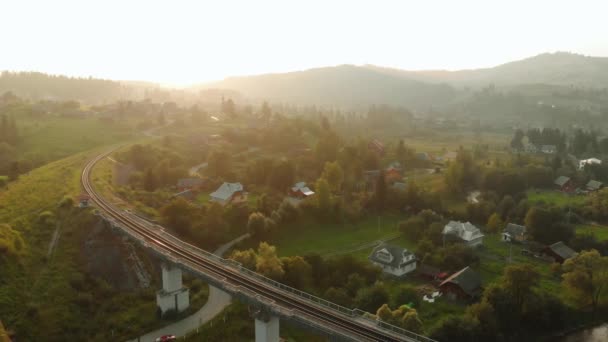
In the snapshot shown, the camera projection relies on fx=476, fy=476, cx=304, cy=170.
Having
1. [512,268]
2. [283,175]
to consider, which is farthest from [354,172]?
[512,268]

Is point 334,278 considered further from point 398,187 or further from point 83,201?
point 398,187

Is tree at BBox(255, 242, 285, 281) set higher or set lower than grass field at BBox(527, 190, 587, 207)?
higher

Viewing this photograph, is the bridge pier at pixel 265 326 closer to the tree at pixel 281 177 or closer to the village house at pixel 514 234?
the village house at pixel 514 234

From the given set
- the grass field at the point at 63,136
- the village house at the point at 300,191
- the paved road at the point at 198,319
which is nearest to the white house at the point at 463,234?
the village house at the point at 300,191

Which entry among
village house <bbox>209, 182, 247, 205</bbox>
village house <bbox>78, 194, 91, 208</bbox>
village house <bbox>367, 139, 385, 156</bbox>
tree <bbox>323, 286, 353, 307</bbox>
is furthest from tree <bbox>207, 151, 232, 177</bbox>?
tree <bbox>323, 286, 353, 307</bbox>

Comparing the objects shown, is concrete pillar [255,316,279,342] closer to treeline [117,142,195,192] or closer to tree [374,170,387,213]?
tree [374,170,387,213]
